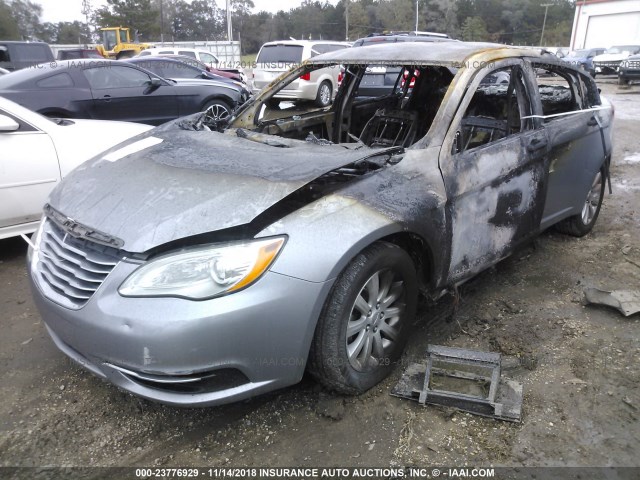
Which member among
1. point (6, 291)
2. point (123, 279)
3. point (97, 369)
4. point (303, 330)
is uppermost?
point (123, 279)

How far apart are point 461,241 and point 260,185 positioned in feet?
4.07

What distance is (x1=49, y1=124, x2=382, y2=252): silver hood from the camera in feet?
7.13

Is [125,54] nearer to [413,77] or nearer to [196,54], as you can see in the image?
[196,54]

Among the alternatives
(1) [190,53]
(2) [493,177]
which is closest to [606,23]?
(1) [190,53]

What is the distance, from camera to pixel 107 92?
7.71 metres

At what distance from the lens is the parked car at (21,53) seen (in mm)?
16277

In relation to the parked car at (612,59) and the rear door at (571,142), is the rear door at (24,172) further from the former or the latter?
the parked car at (612,59)

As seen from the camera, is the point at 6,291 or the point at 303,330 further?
the point at 6,291

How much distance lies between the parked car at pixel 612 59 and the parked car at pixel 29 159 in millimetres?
25885

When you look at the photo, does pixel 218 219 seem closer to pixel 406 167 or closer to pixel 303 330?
pixel 303 330

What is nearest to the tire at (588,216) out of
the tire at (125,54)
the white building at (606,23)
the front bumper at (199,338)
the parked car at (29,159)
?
the front bumper at (199,338)

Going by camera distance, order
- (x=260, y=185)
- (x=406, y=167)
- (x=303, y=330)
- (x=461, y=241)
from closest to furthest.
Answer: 1. (x=303, y=330)
2. (x=260, y=185)
3. (x=406, y=167)
4. (x=461, y=241)

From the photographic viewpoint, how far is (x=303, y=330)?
2145 millimetres

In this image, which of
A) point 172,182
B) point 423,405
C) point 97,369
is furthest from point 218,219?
point 423,405
